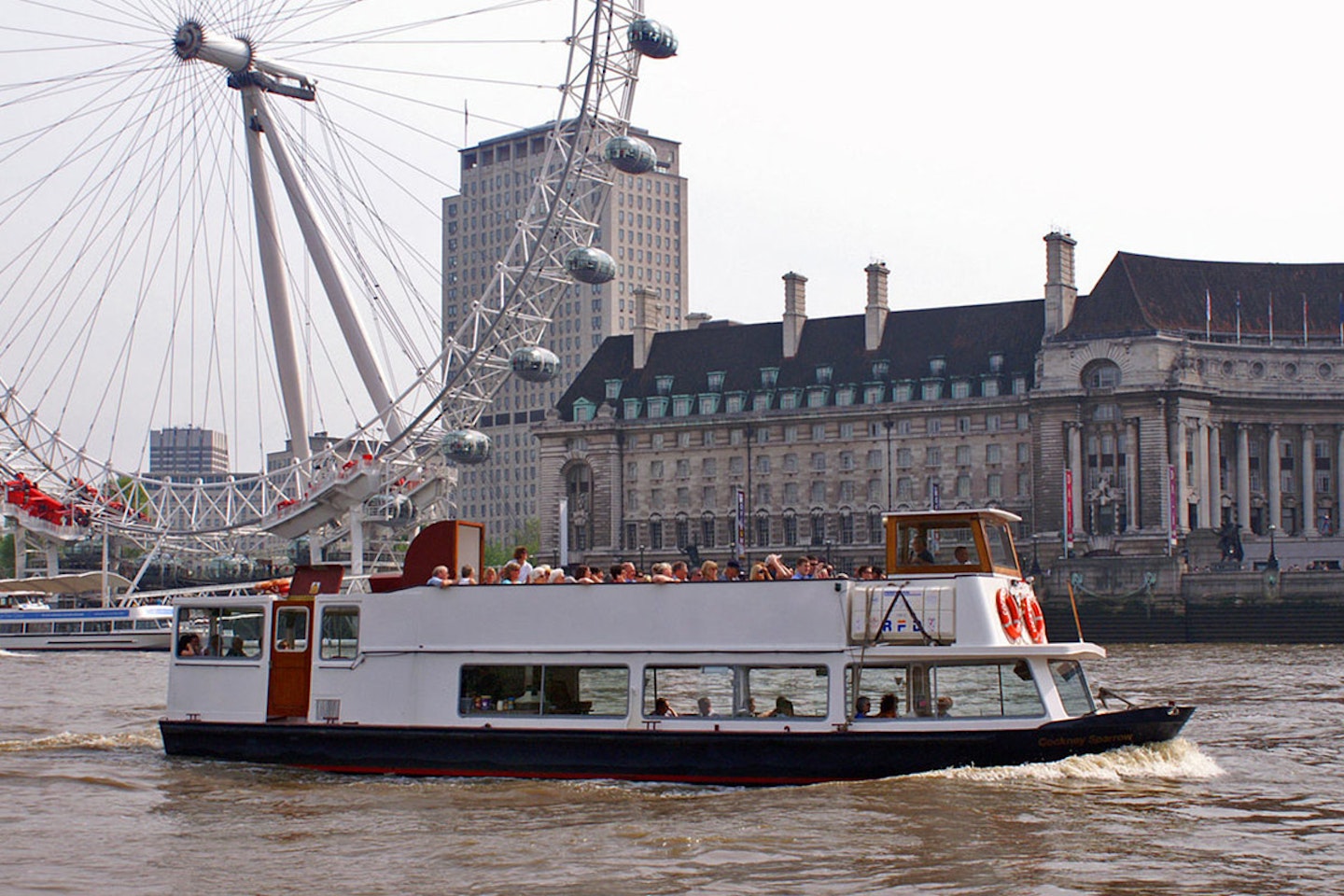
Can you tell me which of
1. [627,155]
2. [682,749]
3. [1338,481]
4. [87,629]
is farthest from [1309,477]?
[682,749]

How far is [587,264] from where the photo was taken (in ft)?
203

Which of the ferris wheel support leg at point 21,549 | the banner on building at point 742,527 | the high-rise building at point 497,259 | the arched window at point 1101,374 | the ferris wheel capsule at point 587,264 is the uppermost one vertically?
the high-rise building at point 497,259

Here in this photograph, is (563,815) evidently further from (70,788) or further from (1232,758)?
(1232,758)

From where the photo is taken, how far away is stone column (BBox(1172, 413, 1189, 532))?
95.1 m

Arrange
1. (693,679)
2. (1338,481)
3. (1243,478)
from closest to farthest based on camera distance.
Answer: (693,679) < (1243,478) < (1338,481)

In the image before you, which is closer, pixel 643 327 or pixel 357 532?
pixel 357 532

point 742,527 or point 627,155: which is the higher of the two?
point 627,155

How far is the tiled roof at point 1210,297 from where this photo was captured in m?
97.7

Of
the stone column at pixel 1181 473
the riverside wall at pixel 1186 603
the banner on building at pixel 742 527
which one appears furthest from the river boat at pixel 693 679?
the banner on building at pixel 742 527

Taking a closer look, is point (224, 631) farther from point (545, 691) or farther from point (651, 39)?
point (651, 39)

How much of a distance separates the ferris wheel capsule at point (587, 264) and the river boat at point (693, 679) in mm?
36604

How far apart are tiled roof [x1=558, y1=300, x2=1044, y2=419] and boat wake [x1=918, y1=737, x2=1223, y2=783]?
78.4 m

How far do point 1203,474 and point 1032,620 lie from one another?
76745 millimetres

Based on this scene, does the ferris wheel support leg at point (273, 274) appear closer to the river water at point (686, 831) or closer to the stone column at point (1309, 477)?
the river water at point (686, 831)
